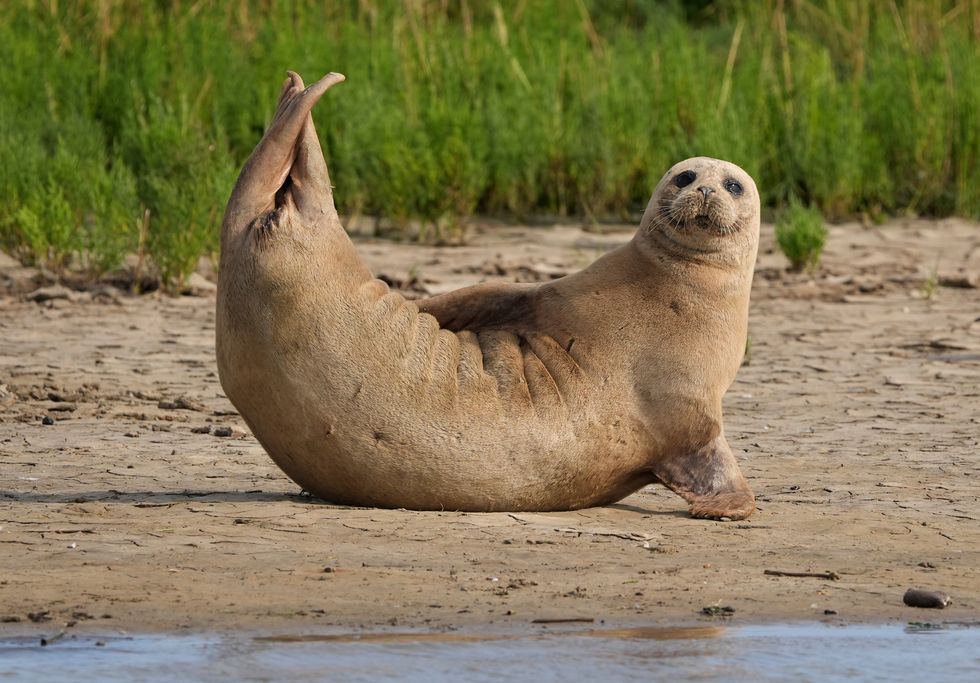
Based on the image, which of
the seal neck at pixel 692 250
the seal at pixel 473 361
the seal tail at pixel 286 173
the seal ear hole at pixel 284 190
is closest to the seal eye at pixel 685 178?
the seal at pixel 473 361

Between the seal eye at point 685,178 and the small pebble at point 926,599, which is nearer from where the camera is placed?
the small pebble at point 926,599

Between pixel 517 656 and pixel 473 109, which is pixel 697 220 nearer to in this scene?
pixel 517 656

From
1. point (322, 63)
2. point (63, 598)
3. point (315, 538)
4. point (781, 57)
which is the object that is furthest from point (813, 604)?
point (781, 57)

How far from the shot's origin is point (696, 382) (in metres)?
5.49

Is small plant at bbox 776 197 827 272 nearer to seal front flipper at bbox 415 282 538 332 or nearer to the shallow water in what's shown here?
seal front flipper at bbox 415 282 538 332

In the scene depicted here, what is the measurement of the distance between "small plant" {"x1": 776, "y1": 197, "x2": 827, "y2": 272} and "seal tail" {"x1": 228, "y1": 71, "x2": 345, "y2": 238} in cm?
531

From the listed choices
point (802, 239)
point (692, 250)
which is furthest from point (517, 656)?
point (802, 239)

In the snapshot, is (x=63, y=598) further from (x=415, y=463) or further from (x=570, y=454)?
(x=570, y=454)

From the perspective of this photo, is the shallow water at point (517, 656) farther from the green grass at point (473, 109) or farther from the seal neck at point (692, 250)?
the green grass at point (473, 109)

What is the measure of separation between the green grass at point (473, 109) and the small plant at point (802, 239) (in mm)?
932

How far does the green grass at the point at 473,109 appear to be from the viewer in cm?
1095

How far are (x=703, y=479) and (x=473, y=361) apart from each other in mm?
788

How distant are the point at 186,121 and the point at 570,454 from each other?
5.81m

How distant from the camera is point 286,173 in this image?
5254 mm
